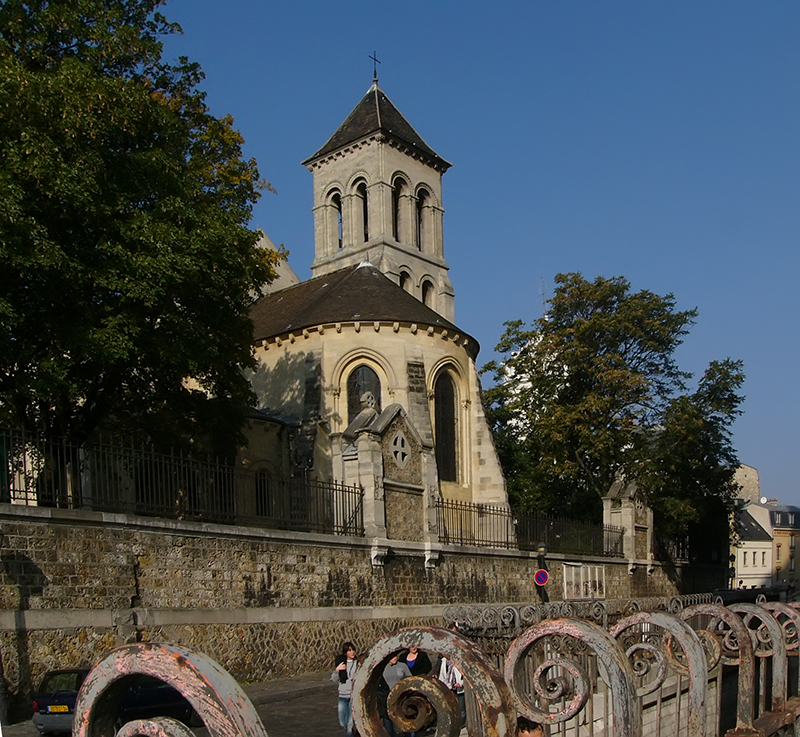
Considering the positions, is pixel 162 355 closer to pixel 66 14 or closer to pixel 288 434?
pixel 66 14

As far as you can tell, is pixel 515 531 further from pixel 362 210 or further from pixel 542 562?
pixel 362 210

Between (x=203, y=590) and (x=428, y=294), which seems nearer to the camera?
(x=203, y=590)

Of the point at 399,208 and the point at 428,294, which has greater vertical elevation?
the point at 399,208

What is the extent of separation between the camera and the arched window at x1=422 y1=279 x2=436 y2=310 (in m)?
51.8

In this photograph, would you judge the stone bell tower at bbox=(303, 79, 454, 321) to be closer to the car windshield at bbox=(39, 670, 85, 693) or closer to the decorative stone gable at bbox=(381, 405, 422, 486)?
the decorative stone gable at bbox=(381, 405, 422, 486)

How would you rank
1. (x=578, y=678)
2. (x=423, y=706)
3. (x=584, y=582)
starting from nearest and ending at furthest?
(x=423, y=706)
(x=578, y=678)
(x=584, y=582)

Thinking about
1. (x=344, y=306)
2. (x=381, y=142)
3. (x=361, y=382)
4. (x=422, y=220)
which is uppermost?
(x=381, y=142)

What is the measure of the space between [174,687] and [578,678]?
8.38 feet

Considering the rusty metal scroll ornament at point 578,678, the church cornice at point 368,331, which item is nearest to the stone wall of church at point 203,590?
the rusty metal scroll ornament at point 578,678

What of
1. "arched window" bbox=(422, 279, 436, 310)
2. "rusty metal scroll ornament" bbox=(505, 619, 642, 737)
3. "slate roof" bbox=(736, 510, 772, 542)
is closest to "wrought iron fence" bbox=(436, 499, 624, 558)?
"rusty metal scroll ornament" bbox=(505, 619, 642, 737)

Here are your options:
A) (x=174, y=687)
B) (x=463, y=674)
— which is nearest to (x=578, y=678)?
(x=463, y=674)

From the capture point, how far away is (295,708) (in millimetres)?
14273

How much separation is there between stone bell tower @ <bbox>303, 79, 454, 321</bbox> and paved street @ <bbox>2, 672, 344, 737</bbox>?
34.1 m

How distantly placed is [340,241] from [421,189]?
5.20 m
